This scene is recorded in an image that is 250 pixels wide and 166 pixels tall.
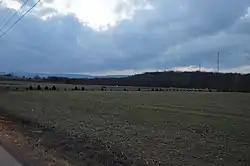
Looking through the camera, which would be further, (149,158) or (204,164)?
(149,158)

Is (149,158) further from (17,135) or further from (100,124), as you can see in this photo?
(100,124)

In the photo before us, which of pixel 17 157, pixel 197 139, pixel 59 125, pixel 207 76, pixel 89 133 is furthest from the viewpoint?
pixel 207 76

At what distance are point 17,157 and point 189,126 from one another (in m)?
11.9

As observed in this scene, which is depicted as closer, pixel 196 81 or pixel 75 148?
pixel 75 148

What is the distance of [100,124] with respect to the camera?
2425cm

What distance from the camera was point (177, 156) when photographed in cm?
1349

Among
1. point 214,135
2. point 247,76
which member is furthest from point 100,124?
point 247,76

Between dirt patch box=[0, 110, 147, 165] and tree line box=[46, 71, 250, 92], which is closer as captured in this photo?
dirt patch box=[0, 110, 147, 165]

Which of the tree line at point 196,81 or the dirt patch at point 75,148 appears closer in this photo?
the dirt patch at point 75,148

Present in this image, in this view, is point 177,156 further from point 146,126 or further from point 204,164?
point 146,126

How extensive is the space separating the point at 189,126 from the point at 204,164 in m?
10.9

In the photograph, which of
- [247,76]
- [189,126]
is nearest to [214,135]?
[189,126]

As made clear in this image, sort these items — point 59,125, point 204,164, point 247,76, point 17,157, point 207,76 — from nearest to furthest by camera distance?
point 204,164
point 17,157
point 59,125
point 247,76
point 207,76

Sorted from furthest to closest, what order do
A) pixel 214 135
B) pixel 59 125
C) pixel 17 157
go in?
pixel 59 125 < pixel 214 135 < pixel 17 157
